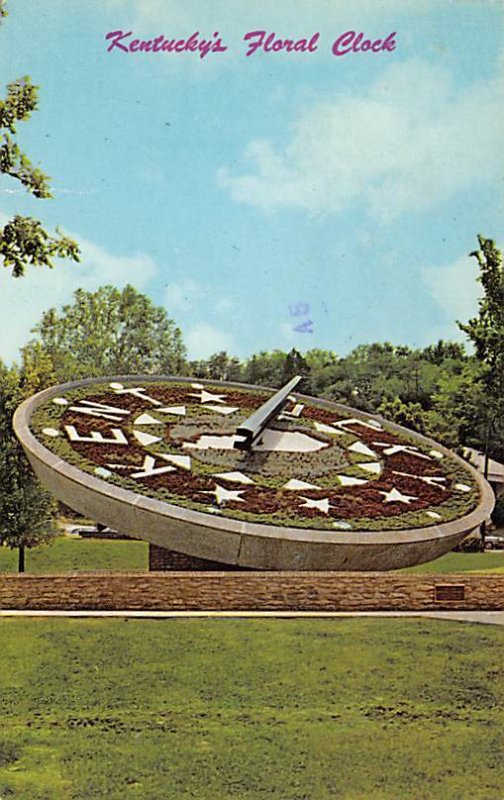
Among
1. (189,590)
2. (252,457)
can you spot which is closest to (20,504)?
(189,590)

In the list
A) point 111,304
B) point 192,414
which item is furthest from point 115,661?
point 111,304

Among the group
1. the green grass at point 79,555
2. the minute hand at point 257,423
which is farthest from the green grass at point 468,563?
the green grass at point 79,555

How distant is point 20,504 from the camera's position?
8.96 meters

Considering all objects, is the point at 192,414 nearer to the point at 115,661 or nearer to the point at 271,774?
the point at 115,661

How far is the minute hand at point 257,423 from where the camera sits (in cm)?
845

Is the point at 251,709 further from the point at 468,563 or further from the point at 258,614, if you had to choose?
the point at 468,563

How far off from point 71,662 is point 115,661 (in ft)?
1.10

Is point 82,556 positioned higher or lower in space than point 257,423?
lower

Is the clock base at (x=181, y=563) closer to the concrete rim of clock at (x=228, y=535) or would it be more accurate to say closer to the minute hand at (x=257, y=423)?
the concrete rim of clock at (x=228, y=535)

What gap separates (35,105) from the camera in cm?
790

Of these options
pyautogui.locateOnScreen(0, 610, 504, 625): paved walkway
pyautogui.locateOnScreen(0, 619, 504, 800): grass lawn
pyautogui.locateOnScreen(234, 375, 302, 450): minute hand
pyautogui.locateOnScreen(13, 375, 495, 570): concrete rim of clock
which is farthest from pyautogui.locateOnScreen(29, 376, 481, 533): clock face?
pyautogui.locateOnScreen(0, 619, 504, 800): grass lawn

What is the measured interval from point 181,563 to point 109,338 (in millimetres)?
2984

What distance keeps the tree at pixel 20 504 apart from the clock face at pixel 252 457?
39 cm

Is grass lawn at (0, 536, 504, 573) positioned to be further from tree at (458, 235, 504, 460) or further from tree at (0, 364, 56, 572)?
tree at (458, 235, 504, 460)
